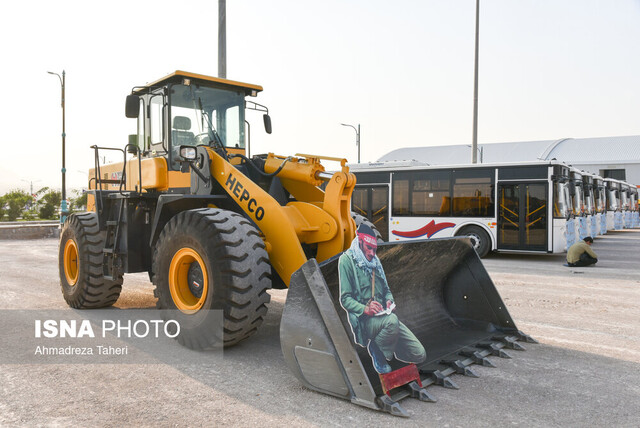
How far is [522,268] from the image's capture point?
1355 cm

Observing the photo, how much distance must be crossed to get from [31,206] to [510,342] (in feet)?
121

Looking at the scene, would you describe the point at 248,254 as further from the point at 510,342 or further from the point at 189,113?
the point at 510,342

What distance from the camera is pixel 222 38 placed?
1345 cm

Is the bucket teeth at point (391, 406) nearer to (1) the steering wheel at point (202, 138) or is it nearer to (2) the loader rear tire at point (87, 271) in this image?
(1) the steering wheel at point (202, 138)

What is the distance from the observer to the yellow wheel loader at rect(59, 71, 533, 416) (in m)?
4.37

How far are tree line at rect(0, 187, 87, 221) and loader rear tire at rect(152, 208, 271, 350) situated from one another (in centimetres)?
3064

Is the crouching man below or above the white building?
below

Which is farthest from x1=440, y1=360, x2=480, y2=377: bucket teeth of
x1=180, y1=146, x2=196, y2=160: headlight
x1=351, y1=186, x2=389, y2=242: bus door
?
x1=351, y1=186, x2=389, y2=242: bus door

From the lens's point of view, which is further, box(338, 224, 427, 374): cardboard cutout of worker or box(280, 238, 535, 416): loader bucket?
box(338, 224, 427, 374): cardboard cutout of worker

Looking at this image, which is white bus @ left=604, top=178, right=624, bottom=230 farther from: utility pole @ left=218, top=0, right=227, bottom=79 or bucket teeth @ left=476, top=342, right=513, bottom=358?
bucket teeth @ left=476, top=342, right=513, bottom=358

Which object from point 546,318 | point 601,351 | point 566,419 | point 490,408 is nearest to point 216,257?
point 490,408

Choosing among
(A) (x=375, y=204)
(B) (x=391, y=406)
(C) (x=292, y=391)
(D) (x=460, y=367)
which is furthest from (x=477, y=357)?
(A) (x=375, y=204)

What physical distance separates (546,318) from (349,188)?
3523 mm

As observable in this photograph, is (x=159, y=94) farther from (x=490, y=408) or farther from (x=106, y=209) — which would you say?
(x=490, y=408)
